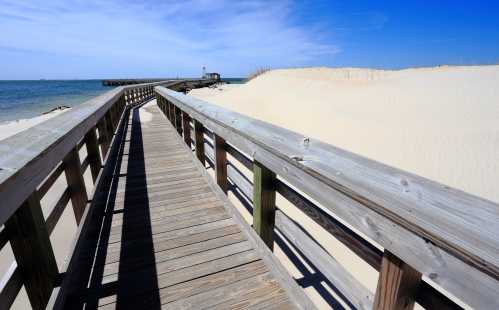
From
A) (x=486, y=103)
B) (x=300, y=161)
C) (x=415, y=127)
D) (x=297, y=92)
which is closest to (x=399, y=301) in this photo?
(x=300, y=161)

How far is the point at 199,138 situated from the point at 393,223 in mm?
3265

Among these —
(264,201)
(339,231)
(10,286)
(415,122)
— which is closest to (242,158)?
(264,201)

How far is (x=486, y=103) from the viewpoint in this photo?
36.1ft

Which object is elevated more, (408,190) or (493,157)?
(408,190)

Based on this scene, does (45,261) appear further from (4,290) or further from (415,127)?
(415,127)

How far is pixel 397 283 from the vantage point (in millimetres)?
1008

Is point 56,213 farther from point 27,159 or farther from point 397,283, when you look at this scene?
point 397,283

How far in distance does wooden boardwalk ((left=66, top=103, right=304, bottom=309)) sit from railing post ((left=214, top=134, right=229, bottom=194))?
17cm

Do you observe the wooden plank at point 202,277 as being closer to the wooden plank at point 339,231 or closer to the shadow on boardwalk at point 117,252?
the shadow on boardwalk at point 117,252

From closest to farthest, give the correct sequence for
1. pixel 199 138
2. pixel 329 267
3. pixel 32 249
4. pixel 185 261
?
pixel 32 249 → pixel 329 267 → pixel 185 261 → pixel 199 138

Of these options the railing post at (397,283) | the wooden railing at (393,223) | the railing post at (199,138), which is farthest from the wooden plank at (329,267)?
the railing post at (199,138)

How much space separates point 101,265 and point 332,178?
6.26 ft

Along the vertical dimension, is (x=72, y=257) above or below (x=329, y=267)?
below

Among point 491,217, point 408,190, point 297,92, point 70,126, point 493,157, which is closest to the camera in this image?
point 491,217
